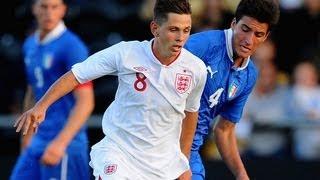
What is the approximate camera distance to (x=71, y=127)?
291 inches

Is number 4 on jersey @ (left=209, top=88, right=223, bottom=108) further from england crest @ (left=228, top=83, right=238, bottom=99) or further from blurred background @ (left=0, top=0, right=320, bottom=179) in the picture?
blurred background @ (left=0, top=0, right=320, bottom=179)

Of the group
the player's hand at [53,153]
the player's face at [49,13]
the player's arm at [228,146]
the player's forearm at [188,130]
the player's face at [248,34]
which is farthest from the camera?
the player's face at [49,13]

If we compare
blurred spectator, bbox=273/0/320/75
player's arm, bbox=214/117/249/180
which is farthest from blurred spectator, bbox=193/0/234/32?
player's arm, bbox=214/117/249/180

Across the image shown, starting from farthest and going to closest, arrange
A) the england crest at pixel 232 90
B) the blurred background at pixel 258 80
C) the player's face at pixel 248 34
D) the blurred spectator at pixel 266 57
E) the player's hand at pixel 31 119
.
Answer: the blurred spectator at pixel 266 57, the blurred background at pixel 258 80, the england crest at pixel 232 90, the player's face at pixel 248 34, the player's hand at pixel 31 119

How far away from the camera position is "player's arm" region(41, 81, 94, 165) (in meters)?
7.29

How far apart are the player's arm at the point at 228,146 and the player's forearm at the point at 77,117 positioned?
1.12 meters

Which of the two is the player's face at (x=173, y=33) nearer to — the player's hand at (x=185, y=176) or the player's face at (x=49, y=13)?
the player's hand at (x=185, y=176)

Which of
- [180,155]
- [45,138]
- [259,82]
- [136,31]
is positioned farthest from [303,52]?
[180,155]

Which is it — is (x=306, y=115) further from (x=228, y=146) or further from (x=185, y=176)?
(x=185, y=176)

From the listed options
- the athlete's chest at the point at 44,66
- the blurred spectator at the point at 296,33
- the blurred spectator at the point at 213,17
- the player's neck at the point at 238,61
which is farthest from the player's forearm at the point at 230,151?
the blurred spectator at the point at 296,33

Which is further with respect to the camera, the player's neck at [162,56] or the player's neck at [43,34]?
the player's neck at [43,34]

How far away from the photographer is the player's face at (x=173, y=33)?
5.88 meters

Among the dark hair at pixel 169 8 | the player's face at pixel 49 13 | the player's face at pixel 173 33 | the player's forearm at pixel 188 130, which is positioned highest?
the dark hair at pixel 169 8

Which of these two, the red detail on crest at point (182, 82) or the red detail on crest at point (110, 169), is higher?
the red detail on crest at point (182, 82)
